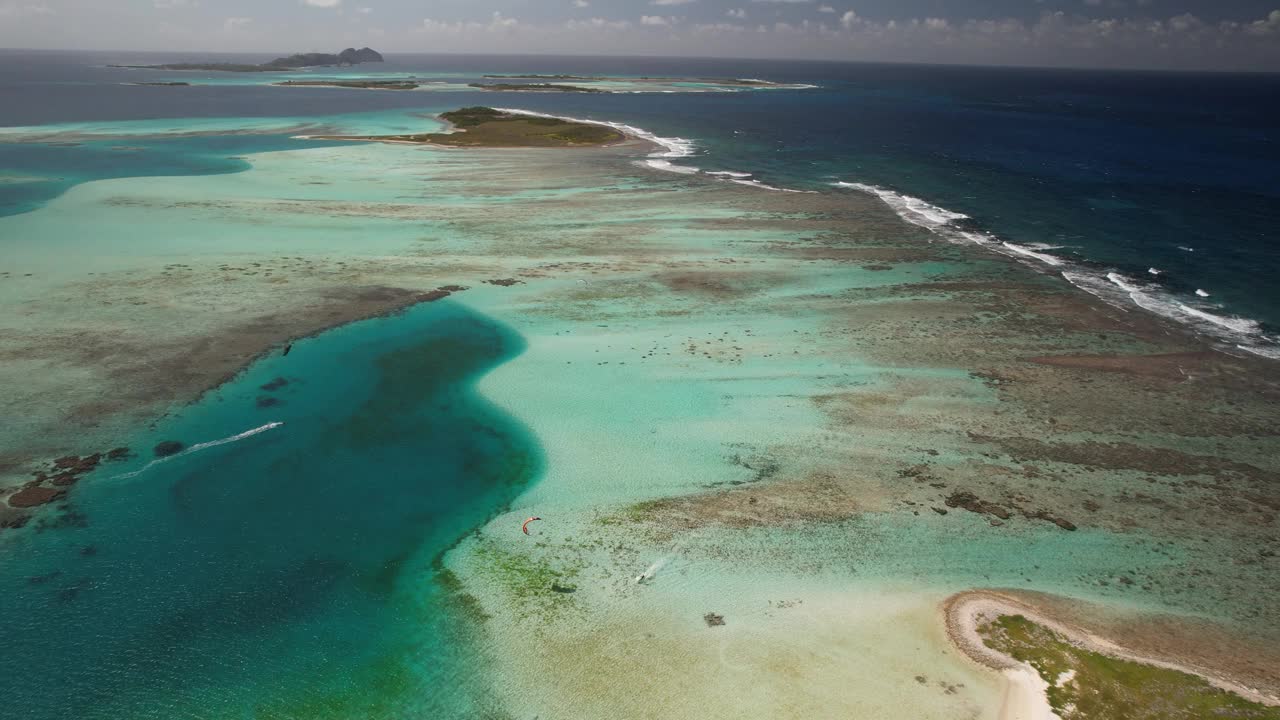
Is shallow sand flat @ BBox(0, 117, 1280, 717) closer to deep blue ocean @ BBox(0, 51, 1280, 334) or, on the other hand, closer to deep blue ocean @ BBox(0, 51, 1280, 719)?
deep blue ocean @ BBox(0, 51, 1280, 719)

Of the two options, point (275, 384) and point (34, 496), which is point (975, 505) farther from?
point (34, 496)

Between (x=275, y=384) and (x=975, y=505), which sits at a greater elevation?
(x=275, y=384)

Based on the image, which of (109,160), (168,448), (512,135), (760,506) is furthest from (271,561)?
(512,135)

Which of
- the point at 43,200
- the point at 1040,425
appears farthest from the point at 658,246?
the point at 43,200

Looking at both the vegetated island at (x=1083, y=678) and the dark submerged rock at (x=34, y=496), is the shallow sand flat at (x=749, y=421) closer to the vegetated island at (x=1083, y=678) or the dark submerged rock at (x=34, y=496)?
the vegetated island at (x=1083, y=678)

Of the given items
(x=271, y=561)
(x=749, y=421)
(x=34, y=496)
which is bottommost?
(x=271, y=561)

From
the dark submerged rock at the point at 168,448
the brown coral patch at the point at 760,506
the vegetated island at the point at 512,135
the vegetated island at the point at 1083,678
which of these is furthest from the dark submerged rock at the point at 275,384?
the vegetated island at the point at 512,135

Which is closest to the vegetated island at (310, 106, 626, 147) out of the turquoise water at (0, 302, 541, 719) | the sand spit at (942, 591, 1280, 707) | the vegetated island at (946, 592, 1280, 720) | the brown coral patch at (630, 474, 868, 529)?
the turquoise water at (0, 302, 541, 719)
